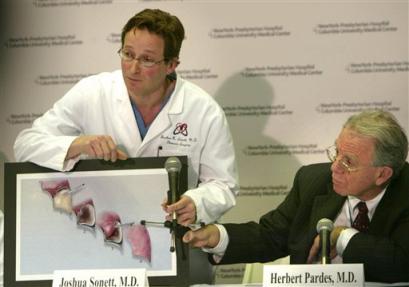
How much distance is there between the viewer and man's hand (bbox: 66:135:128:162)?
2543 millimetres

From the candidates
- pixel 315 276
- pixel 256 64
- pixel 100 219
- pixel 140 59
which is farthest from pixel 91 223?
Result: pixel 256 64

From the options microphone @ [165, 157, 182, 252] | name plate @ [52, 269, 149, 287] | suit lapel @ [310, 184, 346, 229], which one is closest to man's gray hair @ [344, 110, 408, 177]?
suit lapel @ [310, 184, 346, 229]

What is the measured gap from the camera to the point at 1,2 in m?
3.84

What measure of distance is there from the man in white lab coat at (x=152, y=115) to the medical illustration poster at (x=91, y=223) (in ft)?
0.72

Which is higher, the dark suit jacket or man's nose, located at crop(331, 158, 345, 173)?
man's nose, located at crop(331, 158, 345, 173)

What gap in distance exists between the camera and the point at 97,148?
2557 millimetres

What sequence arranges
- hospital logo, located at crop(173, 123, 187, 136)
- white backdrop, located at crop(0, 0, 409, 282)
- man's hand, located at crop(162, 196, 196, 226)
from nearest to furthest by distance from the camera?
man's hand, located at crop(162, 196, 196, 226), hospital logo, located at crop(173, 123, 187, 136), white backdrop, located at crop(0, 0, 409, 282)

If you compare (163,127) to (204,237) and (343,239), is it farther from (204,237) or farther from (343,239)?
(343,239)

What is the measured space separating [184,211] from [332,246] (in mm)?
581

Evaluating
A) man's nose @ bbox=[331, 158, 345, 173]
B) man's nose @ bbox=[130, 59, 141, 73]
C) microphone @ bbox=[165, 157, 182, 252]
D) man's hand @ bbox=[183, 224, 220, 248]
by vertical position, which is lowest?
man's hand @ bbox=[183, 224, 220, 248]

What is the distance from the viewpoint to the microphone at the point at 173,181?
7.39 feet

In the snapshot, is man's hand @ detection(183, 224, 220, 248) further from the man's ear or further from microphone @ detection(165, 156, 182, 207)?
the man's ear

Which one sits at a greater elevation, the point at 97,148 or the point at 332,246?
the point at 97,148

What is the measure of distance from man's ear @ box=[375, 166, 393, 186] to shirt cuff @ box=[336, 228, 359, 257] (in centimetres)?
23
